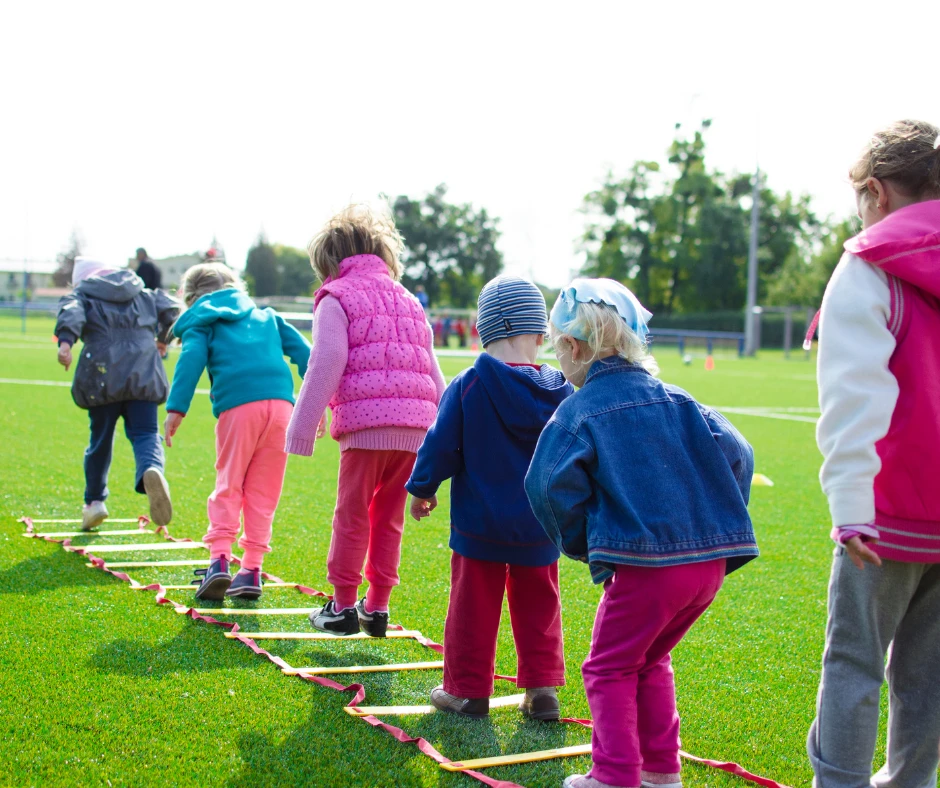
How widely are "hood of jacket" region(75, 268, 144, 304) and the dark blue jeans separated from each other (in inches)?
26.3

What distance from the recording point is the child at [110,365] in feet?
20.1

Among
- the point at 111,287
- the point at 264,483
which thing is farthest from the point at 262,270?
the point at 264,483

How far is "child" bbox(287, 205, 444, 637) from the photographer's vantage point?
4188 millimetres

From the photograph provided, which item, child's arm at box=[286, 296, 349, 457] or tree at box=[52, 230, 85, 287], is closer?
child's arm at box=[286, 296, 349, 457]

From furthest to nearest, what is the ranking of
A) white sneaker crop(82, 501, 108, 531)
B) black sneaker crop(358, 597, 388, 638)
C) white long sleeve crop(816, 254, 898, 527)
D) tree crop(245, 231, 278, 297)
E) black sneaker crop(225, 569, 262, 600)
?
1. tree crop(245, 231, 278, 297)
2. white sneaker crop(82, 501, 108, 531)
3. black sneaker crop(225, 569, 262, 600)
4. black sneaker crop(358, 597, 388, 638)
5. white long sleeve crop(816, 254, 898, 527)

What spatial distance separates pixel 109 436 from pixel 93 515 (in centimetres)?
55

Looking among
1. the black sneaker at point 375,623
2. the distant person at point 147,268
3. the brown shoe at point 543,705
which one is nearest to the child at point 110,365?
the black sneaker at point 375,623

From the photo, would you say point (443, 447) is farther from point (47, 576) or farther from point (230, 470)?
point (47, 576)

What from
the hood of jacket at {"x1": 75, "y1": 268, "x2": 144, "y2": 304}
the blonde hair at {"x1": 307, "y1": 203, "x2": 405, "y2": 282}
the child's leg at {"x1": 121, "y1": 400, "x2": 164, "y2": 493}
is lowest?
the child's leg at {"x1": 121, "y1": 400, "x2": 164, "y2": 493}

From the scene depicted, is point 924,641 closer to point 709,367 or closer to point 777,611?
point 777,611

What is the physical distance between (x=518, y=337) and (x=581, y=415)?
80cm

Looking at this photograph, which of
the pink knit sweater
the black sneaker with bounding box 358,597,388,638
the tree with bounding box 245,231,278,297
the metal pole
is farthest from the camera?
the tree with bounding box 245,231,278,297

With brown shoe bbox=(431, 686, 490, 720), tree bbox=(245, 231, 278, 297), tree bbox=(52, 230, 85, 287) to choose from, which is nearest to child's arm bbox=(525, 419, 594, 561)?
brown shoe bbox=(431, 686, 490, 720)

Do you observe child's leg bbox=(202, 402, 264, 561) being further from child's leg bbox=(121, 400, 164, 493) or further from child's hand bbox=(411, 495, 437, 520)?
child's hand bbox=(411, 495, 437, 520)
